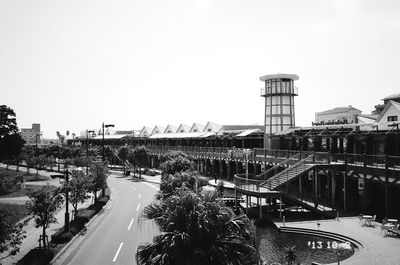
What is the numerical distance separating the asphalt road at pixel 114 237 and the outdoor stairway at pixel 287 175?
35.2 ft

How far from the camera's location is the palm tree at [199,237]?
933cm

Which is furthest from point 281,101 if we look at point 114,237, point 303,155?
point 114,237

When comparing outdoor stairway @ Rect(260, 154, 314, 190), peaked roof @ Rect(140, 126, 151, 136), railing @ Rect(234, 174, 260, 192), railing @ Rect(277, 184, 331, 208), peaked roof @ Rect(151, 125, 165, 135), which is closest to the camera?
railing @ Rect(277, 184, 331, 208)

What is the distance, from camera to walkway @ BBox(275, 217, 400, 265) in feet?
59.6

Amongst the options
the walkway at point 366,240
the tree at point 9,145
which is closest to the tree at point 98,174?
the walkway at point 366,240

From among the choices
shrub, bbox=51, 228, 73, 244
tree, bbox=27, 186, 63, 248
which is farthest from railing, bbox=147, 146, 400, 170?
tree, bbox=27, 186, 63, 248

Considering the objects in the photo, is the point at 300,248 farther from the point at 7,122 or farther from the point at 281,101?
the point at 7,122

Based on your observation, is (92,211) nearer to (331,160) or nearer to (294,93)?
(331,160)

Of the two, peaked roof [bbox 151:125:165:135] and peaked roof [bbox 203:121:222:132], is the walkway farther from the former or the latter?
peaked roof [bbox 151:125:165:135]

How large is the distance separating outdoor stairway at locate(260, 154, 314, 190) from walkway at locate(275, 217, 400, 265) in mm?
4098

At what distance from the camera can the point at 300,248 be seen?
A: 856 inches

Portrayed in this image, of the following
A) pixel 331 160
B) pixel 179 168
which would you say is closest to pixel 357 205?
pixel 331 160

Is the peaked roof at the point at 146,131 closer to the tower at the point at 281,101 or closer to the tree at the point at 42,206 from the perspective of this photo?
the tower at the point at 281,101

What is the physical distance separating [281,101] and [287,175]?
25.8m
